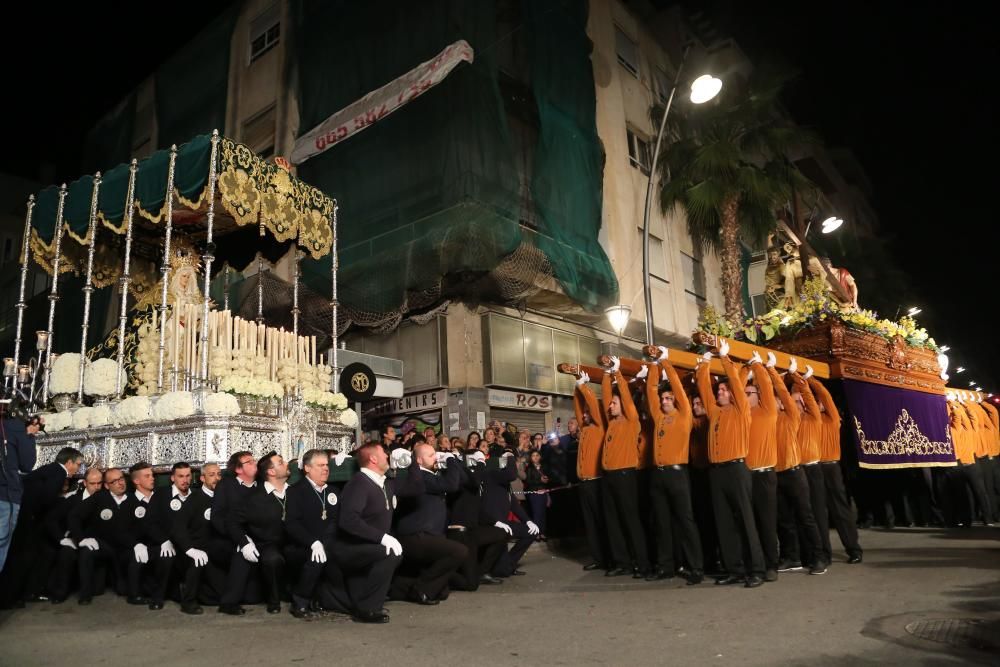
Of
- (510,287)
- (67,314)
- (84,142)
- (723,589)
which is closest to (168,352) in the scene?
(723,589)

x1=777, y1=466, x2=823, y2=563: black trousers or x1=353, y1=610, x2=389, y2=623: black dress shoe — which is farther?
x1=777, y1=466, x2=823, y2=563: black trousers

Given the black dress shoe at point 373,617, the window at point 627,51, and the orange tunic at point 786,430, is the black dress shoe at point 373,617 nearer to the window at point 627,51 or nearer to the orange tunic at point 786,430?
the orange tunic at point 786,430

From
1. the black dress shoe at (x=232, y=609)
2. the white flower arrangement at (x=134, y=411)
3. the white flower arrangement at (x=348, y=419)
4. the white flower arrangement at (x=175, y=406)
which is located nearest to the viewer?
the black dress shoe at (x=232, y=609)

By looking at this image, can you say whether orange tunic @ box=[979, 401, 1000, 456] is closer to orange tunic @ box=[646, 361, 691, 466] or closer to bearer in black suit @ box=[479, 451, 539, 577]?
orange tunic @ box=[646, 361, 691, 466]

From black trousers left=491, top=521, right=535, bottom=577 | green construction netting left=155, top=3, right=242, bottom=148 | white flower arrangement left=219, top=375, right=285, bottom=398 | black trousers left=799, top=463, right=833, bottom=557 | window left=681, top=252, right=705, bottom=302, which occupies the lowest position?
black trousers left=491, top=521, right=535, bottom=577

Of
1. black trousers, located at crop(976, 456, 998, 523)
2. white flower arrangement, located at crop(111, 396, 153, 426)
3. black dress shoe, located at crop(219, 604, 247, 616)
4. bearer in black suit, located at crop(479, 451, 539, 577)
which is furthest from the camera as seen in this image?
black trousers, located at crop(976, 456, 998, 523)

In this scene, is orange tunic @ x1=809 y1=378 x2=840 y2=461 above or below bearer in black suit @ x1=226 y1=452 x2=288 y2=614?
above

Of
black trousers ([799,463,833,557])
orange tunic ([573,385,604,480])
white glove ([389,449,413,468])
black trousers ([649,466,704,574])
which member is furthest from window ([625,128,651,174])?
white glove ([389,449,413,468])

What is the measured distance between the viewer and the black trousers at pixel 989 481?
492 inches

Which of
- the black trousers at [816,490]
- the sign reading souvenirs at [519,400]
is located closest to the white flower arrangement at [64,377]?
the sign reading souvenirs at [519,400]

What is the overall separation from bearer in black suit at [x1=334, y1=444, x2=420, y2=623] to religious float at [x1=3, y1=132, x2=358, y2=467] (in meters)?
2.63

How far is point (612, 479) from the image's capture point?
330 inches

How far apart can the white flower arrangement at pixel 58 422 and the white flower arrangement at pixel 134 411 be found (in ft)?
3.55

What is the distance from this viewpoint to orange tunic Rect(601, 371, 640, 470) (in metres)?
8.30
